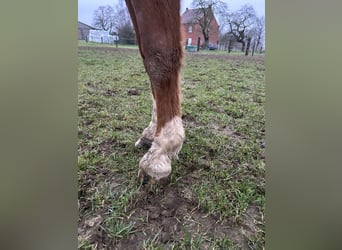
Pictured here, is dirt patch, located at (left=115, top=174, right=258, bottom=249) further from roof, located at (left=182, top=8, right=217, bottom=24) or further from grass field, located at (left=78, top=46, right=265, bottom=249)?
roof, located at (left=182, top=8, right=217, bottom=24)

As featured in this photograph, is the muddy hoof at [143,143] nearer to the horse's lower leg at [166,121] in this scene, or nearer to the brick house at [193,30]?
the horse's lower leg at [166,121]

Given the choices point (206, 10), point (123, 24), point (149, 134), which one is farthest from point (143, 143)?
point (206, 10)

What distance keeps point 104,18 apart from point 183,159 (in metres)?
0.74

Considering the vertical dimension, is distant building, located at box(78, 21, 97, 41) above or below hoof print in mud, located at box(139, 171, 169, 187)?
above

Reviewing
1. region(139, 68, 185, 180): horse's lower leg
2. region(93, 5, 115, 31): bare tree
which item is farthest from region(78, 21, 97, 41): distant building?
region(139, 68, 185, 180): horse's lower leg

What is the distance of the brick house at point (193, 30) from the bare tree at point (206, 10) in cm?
1

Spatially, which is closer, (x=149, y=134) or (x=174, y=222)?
(x=174, y=222)

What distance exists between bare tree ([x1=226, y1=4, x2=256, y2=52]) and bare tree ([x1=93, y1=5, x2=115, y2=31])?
533 millimetres

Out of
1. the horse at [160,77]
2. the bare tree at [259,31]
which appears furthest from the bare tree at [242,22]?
the horse at [160,77]

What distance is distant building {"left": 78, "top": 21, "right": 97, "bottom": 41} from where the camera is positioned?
1163 millimetres

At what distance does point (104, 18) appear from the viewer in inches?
46.9

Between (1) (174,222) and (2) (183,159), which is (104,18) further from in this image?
(1) (174,222)
